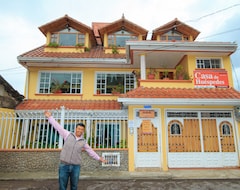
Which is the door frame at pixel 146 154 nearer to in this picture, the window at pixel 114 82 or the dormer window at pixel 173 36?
the window at pixel 114 82

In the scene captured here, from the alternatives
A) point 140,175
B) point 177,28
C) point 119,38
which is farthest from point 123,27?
point 140,175

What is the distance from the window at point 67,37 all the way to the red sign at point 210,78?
7.36 meters

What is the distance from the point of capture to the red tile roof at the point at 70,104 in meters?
8.93

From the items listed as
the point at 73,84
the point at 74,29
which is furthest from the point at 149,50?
the point at 74,29

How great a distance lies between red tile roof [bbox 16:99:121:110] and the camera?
352 inches

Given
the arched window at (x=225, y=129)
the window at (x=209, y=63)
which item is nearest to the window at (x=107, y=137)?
the arched window at (x=225, y=129)

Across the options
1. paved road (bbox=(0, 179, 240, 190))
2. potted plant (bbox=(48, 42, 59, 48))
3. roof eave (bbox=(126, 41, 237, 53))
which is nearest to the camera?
paved road (bbox=(0, 179, 240, 190))

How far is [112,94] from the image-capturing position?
10.2 metres

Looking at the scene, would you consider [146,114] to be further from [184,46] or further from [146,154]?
[184,46]

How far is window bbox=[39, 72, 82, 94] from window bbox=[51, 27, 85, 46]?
7.43 feet

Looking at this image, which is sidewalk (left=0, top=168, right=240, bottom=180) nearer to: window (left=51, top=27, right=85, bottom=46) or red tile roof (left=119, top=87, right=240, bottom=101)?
red tile roof (left=119, top=87, right=240, bottom=101)

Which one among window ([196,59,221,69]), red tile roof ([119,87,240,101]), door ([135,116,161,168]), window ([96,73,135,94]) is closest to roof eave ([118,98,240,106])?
red tile roof ([119,87,240,101])

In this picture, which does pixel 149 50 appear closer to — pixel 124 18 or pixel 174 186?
pixel 124 18

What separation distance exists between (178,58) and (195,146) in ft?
15.2
